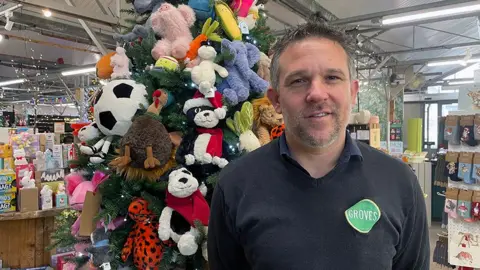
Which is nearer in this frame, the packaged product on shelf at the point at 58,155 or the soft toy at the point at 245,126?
the soft toy at the point at 245,126

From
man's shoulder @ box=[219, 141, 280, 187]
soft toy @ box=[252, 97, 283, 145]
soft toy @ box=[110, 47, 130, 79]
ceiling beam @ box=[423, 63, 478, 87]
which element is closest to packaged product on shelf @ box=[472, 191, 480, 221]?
soft toy @ box=[252, 97, 283, 145]

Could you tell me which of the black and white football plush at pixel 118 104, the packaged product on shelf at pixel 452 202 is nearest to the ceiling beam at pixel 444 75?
the packaged product on shelf at pixel 452 202

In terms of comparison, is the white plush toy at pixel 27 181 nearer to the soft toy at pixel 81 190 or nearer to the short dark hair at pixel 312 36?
the soft toy at pixel 81 190

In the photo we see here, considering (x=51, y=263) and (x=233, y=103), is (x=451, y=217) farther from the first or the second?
(x=51, y=263)

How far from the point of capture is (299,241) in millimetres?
927

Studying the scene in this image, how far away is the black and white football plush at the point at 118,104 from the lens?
1.72 metres

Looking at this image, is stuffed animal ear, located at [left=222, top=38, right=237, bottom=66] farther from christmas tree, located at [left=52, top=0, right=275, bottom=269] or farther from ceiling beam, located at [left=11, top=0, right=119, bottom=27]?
ceiling beam, located at [left=11, top=0, right=119, bottom=27]

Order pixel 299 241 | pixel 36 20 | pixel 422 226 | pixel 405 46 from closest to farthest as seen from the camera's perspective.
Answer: pixel 299 241, pixel 422 226, pixel 36 20, pixel 405 46

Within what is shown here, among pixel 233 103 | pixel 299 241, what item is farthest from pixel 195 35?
pixel 299 241

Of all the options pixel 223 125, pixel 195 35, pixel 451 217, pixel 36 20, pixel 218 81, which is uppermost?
pixel 36 20

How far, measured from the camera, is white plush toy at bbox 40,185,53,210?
2996 millimetres

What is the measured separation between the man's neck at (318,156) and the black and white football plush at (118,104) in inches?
37.5

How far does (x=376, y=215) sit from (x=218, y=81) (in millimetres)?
1022

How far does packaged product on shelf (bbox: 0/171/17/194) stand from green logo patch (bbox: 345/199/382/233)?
113 inches
